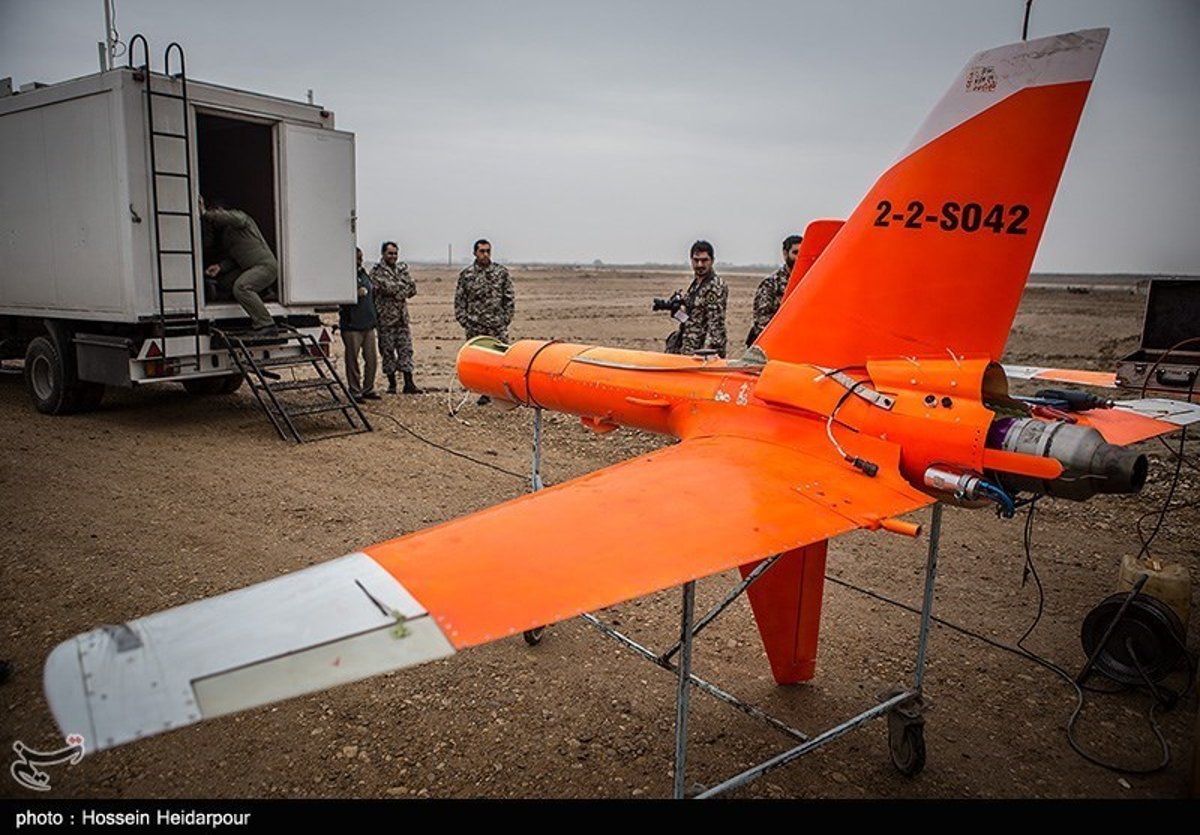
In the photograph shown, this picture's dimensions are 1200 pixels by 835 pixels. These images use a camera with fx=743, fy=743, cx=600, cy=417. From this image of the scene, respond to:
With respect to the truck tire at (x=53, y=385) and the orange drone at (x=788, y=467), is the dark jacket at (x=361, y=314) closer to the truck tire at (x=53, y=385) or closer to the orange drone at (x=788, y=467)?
the truck tire at (x=53, y=385)

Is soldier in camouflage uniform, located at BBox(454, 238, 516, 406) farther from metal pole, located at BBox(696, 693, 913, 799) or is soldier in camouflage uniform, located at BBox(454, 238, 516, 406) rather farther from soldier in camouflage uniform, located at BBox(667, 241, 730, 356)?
metal pole, located at BBox(696, 693, 913, 799)

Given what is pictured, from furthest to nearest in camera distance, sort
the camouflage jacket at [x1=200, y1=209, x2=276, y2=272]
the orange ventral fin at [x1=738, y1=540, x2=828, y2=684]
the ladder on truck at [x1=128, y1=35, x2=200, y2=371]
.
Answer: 1. the camouflage jacket at [x1=200, y1=209, x2=276, y2=272]
2. the ladder on truck at [x1=128, y1=35, x2=200, y2=371]
3. the orange ventral fin at [x1=738, y1=540, x2=828, y2=684]

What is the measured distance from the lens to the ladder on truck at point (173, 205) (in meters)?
7.59

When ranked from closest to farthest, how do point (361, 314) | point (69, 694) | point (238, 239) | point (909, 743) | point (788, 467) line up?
point (69, 694) < point (788, 467) < point (909, 743) < point (238, 239) < point (361, 314)

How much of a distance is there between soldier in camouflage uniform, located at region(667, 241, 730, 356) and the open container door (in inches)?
173

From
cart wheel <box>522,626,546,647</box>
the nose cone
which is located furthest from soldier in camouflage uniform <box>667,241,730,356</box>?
the nose cone

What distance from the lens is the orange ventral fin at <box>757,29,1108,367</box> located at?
271cm

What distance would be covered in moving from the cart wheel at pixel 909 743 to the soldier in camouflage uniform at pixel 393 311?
9.14m

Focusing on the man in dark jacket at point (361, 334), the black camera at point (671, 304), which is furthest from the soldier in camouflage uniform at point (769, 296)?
the man in dark jacket at point (361, 334)

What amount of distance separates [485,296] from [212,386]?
4.25 m

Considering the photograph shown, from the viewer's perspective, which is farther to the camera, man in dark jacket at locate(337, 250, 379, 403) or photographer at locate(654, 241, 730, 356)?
man in dark jacket at locate(337, 250, 379, 403)

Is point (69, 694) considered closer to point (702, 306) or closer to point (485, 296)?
point (702, 306)

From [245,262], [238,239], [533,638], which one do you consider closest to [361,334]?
[245,262]

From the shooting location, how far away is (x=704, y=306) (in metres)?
8.23
